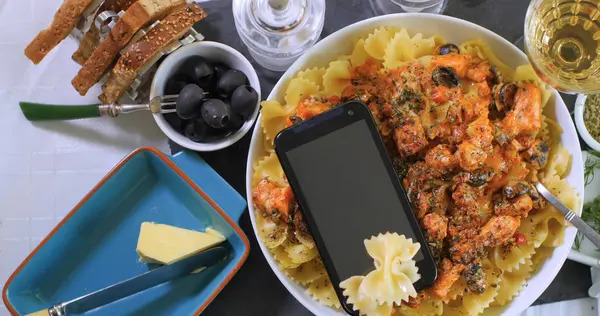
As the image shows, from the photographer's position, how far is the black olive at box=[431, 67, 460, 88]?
4.26ft

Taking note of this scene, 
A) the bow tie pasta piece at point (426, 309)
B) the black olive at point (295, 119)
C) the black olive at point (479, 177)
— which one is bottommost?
the bow tie pasta piece at point (426, 309)

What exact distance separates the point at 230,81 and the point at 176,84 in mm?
150

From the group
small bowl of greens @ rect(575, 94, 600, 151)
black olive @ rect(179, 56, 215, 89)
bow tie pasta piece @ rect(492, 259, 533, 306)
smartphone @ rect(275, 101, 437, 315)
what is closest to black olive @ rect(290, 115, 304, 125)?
smartphone @ rect(275, 101, 437, 315)

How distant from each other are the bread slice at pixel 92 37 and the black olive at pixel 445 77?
2.48ft

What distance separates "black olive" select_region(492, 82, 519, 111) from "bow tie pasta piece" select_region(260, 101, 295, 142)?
46 centimetres

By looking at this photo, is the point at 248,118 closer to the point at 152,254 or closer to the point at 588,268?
the point at 152,254

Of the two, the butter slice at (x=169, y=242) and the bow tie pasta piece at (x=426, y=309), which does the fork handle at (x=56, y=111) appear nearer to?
the butter slice at (x=169, y=242)

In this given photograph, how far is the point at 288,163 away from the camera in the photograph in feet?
4.13

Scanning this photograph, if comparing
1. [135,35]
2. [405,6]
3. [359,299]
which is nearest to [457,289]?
[359,299]

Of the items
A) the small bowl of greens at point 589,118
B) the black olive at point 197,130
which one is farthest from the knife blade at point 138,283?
the small bowl of greens at point 589,118

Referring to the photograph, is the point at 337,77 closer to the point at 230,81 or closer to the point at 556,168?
the point at 230,81

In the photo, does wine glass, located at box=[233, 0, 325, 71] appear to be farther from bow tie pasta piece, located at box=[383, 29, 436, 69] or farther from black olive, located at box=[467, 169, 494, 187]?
black olive, located at box=[467, 169, 494, 187]

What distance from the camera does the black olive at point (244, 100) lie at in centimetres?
138

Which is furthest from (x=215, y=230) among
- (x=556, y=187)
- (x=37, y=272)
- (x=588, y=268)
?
(x=588, y=268)
